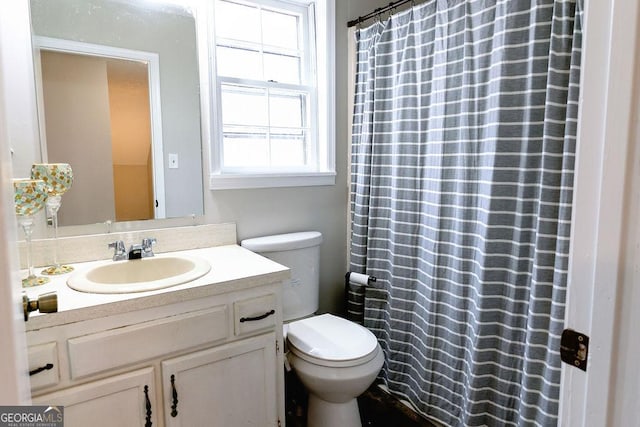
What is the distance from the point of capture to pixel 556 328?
1.25 metres

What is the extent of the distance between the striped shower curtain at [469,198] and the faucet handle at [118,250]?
1.17 m

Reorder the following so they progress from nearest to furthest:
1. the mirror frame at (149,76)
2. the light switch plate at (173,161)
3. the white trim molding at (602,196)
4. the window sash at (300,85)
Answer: the white trim molding at (602,196) < the mirror frame at (149,76) < the light switch plate at (173,161) < the window sash at (300,85)

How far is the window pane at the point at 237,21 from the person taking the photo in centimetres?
188

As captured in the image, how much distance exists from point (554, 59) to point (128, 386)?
1.71m

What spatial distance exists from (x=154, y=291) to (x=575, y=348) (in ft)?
3.54

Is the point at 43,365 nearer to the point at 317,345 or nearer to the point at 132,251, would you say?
the point at 132,251

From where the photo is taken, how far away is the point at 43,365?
1017mm

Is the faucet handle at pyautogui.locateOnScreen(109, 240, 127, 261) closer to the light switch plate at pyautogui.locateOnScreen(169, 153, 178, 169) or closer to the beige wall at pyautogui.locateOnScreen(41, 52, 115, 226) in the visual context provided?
the beige wall at pyautogui.locateOnScreen(41, 52, 115, 226)

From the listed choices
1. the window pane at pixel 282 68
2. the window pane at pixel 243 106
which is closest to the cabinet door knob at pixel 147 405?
the window pane at pixel 243 106

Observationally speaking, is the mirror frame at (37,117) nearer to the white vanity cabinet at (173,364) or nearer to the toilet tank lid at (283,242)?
the toilet tank lid at (283,242)

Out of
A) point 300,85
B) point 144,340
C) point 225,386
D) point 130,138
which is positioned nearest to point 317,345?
point 225,386

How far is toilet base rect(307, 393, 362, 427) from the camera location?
161cm

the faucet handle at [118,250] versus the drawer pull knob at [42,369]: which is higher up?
the faucet handle at [118,250]

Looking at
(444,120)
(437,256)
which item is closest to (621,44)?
(444,120)
